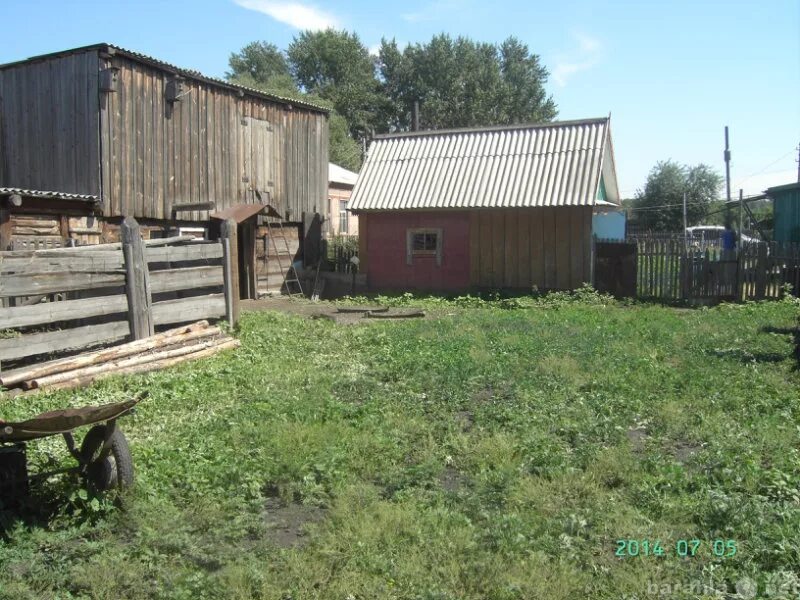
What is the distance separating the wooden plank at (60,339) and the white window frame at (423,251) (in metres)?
11.2

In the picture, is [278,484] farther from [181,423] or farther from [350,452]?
[181,423]

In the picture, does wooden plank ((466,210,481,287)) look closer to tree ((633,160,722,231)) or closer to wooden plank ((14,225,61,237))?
wooden plank ((14,225,61,237))

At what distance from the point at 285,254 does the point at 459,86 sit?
41.1 m

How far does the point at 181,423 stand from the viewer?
277 inches

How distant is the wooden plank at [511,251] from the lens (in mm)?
19078

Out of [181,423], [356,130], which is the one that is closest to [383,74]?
[356,130]

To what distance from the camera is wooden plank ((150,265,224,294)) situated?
34.7 feet

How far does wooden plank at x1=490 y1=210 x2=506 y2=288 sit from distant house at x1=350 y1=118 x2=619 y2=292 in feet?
0.08

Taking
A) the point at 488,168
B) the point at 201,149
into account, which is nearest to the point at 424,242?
the point at 488,168

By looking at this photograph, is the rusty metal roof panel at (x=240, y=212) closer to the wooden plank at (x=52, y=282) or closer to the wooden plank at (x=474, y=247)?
the wooden plank at (x=474, y=247)

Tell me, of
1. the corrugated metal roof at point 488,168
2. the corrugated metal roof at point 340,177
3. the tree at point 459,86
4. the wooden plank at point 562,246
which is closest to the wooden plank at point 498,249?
the corrugated metal roof at point 488,168

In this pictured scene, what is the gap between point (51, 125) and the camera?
1712 centimetres

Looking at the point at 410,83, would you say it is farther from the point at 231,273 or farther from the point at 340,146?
the point at 231,273

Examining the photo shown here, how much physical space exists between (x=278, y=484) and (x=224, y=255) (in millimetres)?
7037
